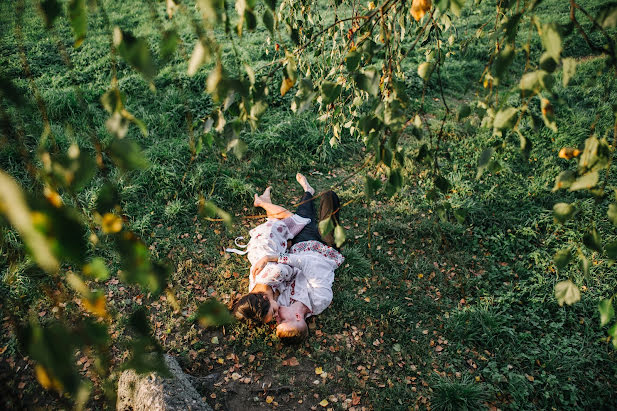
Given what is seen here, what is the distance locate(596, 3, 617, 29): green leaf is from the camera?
2.78 ft

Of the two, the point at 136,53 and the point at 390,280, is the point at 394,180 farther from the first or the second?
the point at 390,280

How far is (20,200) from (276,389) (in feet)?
9.91

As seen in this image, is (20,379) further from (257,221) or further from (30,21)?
Answer: (30,21)

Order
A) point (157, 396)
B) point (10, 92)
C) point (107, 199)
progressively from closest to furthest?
point (10, 92)
point (107, 199)
point (157, 396)

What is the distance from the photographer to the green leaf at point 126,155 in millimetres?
697

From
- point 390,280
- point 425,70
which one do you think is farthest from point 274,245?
point 425,70

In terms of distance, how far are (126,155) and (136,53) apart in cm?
21

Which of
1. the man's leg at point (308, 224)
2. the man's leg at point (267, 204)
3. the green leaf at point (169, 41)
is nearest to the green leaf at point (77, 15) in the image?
the green leaf at point (169, 41)

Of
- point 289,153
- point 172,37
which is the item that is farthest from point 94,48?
point 172,37

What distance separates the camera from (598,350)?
123 inches

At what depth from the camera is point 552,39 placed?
0.86 meters

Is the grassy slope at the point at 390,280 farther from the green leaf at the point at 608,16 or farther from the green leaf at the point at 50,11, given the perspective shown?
the green leaf at the point at 50,11

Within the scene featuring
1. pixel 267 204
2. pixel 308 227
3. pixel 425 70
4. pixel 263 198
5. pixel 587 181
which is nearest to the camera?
pixel 587 181

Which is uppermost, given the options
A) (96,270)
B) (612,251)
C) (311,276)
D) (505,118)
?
(505,118)
